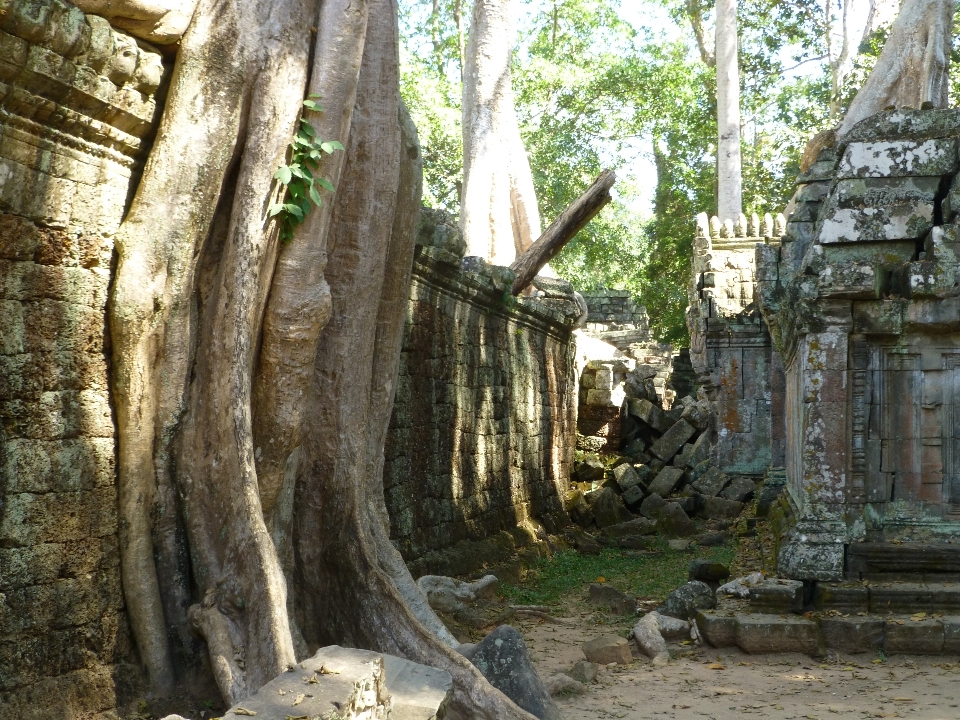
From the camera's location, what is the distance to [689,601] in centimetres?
616

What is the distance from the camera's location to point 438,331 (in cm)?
741

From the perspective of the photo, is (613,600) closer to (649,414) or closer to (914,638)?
(914,638)

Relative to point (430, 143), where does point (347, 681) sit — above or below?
below

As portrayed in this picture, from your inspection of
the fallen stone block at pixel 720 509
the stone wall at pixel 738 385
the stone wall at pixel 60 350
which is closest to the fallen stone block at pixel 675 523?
the fallen stone block at pixel 720 509

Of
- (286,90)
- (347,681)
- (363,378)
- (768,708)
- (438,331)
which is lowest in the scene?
(768,708)

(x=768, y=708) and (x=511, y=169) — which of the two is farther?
(x=511, y=169)

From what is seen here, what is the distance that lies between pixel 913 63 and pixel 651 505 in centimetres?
564

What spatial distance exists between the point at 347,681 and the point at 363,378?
1.70m

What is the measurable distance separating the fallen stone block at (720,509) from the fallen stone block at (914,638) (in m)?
5.70

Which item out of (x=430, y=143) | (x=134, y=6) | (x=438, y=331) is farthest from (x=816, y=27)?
(x=134, y=6)

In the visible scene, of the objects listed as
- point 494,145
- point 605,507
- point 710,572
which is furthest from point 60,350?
point 494,145

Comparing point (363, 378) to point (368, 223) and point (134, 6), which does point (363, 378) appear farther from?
point (134, 6)

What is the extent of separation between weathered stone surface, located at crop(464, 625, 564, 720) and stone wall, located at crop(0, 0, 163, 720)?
4.80 ft

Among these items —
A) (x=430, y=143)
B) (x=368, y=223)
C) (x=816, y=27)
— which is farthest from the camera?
(x=816, y=27)
